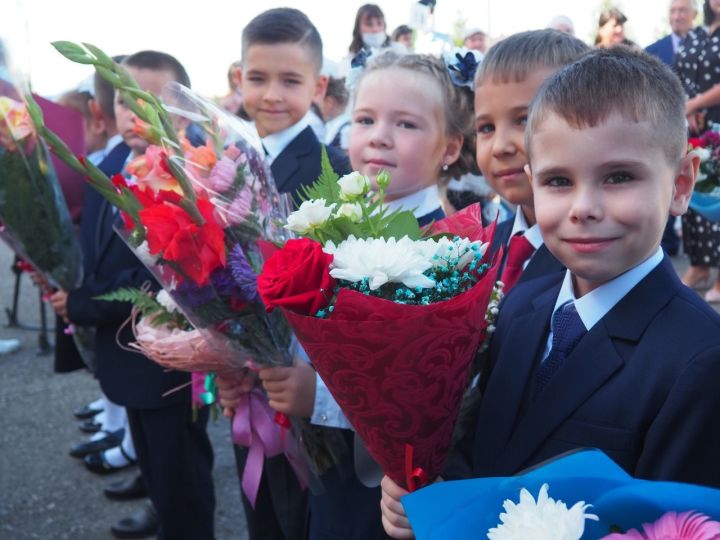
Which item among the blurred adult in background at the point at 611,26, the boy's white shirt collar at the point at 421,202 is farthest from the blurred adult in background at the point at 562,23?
the boy's white shirt collar at the point at 421,202

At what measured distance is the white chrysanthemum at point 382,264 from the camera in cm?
121

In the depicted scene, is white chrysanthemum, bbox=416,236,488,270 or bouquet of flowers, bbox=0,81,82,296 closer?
white chrysanthemum, bbox=416,236,488,270

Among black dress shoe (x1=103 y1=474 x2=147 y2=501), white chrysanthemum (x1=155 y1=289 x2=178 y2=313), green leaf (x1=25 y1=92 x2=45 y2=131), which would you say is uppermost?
green leaf (x1=25 y1=92 x2=45 y2=131)

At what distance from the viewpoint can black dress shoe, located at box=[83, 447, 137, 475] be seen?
4.23 metres

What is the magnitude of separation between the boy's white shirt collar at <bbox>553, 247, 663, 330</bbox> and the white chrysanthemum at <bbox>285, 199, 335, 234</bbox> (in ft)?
1.67

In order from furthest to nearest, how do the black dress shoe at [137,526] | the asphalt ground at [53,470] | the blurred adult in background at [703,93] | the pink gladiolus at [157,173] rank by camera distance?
the blurred adult in background at [703,93] < the asphalt ground at [53,470] < the black dress shoe at [137,526] < the pink gladiolus at [157,173]

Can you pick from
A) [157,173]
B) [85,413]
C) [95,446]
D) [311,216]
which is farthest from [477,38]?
[311,216]

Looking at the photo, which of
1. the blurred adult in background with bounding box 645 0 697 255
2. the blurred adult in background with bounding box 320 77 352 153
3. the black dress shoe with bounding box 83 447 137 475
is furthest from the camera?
the blurred adult in background with bounding box 645 0 697 255

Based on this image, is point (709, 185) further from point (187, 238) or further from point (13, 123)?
point (13, 123)

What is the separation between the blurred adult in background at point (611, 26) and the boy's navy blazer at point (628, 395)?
5.75 m

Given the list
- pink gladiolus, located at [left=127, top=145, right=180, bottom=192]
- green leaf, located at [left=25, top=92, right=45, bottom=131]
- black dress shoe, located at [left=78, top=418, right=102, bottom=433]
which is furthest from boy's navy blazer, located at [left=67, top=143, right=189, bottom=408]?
black dress shoe, located at [left=78, top=418, right=102, bottom=433]

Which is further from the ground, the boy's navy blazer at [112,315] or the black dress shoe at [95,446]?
the boy's navy blazer at [112,315]

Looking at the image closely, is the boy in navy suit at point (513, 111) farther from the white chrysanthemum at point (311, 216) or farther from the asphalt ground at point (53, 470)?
the asphalt ground at point (53, 470)

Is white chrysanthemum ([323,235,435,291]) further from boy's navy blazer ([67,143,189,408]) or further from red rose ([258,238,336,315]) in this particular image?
boy's navy blazer ([67,143,189,408])
